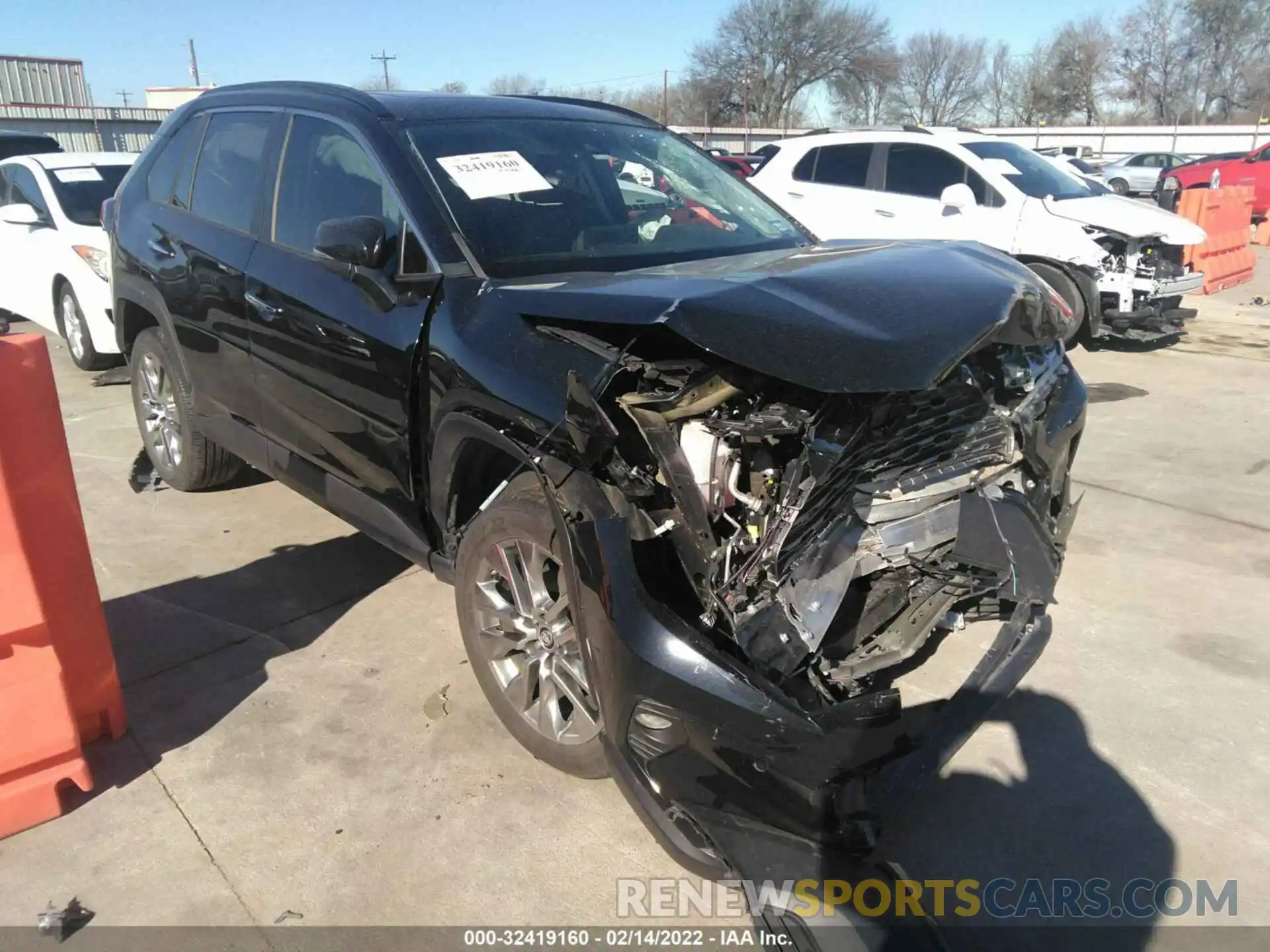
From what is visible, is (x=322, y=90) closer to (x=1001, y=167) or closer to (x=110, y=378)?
(x=110, y=378)

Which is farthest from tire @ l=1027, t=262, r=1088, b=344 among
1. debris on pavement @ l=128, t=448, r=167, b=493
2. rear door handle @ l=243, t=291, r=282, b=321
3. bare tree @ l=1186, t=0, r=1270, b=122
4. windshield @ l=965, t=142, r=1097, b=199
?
bare tree @ l=1186, t=0, r=1270, b=122

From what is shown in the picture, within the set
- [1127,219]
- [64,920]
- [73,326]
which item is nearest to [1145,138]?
[1127,219]

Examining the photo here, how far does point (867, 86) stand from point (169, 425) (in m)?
64.5

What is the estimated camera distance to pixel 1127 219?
8188 mm

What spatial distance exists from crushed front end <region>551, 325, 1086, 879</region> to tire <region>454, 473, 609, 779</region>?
305 mm

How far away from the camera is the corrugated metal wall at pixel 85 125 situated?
26.2 metres

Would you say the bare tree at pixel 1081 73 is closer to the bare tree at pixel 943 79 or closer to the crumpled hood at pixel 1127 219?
the bare tree at pixel 943 79

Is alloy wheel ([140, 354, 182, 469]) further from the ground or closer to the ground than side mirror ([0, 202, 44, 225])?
closer to the ground

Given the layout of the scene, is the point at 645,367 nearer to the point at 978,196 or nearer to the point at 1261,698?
the point at 1261,698

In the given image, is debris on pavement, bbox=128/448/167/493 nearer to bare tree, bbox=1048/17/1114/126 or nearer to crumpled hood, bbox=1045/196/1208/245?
crumpled hood, bbox=1045/196/1208/245

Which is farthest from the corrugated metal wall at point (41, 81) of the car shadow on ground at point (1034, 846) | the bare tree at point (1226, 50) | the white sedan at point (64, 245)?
the bare tree at point (1226, 50)

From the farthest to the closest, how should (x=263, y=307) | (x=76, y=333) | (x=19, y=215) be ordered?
(x=76, y=333), (x=19, y=215), (x=263, y=307)

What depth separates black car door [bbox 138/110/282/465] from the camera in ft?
12.7

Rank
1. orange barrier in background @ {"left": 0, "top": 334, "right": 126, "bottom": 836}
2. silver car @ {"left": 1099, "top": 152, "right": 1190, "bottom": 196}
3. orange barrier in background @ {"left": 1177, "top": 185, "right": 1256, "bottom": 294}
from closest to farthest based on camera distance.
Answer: orange barrier in background @ {"left": 0, "top": 334, "right": 126, "bottom": 836} → orange barrier in background @ {"left": 1177, "top": 185, "right": 1256, "bottom": 294} → silver car @ {"left": 1099, "top": 152, "right": 1190, "bottom": 196}
